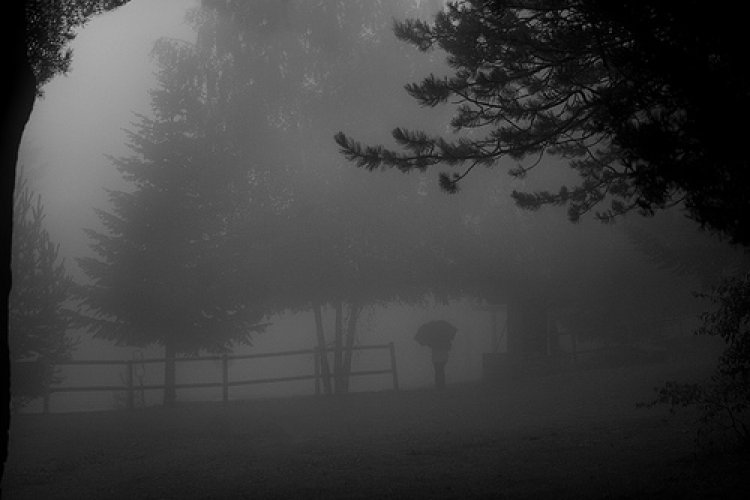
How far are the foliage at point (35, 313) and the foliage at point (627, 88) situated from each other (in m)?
14.2

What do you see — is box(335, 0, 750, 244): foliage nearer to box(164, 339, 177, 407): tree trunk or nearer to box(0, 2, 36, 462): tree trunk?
box(0, 2, 36, 462): tree trunk

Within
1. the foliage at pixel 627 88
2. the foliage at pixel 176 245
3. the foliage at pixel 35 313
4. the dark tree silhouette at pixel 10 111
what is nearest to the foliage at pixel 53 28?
the dark tree silhouette at pixel 10 111

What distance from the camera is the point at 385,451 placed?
9812mm

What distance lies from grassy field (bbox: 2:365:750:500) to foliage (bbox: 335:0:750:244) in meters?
3.27

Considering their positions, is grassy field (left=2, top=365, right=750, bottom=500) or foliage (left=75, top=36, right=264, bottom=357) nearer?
grassy field (left=2, top=365, right=750, bottom=500)

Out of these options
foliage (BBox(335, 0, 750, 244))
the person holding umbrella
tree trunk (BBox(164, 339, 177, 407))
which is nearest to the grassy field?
tree trunk (BBox(164, 339, 177, 407))

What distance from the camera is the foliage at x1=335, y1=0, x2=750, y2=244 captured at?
386 centimetres

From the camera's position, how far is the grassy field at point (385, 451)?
22.9 ft

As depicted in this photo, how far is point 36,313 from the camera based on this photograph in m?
17.8

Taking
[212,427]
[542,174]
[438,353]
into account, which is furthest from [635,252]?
[212,427]

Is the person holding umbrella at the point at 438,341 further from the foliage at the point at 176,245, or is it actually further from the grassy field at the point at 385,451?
the foliage at the point at 176,245

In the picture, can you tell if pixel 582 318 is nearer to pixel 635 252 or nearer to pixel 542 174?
pixel 635 252

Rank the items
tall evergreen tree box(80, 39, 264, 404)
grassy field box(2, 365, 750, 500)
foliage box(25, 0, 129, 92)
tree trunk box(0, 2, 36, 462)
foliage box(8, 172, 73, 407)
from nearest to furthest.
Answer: tree trunk box(0, 2, 36, 462) < foliage box(25, 0, 129, 92) < grassy field box(2, 365, 750, 500) < foliage box(8, 172, 73, 407) < tall evergreen tree box(80, 39, 264, 404)

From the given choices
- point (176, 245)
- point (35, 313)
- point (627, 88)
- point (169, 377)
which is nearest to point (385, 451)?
point (627, 88)
